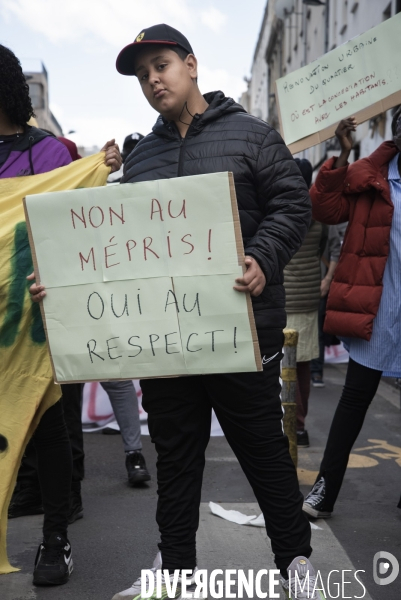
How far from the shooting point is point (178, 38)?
298cm

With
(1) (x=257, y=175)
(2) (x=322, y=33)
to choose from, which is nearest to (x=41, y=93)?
(2) (x=322, y=33)

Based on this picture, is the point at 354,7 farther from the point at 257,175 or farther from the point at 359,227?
the point at 257,175

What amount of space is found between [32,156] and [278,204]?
3.69 feet

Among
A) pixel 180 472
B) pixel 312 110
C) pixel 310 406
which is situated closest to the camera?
pixel 180 472

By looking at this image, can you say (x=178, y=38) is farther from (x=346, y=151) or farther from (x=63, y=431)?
(x=63, y=431)

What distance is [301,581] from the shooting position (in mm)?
2838

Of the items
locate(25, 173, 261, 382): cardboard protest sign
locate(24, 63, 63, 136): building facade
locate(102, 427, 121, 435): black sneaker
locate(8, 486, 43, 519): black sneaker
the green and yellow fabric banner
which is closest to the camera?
locate(25, 173, 261, 382): cardboard protest sign

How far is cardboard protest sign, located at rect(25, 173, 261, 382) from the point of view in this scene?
9.14 ft

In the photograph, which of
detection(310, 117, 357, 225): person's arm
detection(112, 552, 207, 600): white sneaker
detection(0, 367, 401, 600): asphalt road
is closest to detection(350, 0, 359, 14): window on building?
detection(0, 367, 401, 600): asphalt road

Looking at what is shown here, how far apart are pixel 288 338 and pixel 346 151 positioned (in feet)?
3.85

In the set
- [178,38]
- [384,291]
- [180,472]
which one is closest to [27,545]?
[180,472]

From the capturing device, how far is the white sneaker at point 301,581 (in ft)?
9.27

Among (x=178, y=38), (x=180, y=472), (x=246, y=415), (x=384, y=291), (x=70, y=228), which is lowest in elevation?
(x=180, y=472)

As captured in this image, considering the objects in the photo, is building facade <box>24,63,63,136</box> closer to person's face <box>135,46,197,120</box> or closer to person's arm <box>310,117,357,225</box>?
person's arm <box>310,117,357,225</box>
